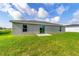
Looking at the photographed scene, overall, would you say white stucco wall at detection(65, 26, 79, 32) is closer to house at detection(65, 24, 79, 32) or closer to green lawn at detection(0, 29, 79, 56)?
house at detection(65, 24, 79, 32)

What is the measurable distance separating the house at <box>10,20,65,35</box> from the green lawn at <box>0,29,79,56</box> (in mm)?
181

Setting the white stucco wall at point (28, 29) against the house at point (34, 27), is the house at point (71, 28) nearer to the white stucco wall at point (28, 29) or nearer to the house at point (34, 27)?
the house at point (34, 27)

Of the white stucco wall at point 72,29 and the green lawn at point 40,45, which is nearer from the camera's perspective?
the green lawn at point 40,45

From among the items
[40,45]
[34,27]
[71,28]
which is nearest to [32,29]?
[34,27]

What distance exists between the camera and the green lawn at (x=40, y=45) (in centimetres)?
623

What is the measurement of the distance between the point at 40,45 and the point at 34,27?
Result: 673 mm

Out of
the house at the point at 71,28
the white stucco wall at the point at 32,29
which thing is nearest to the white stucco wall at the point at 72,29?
the house at the point at 71,28

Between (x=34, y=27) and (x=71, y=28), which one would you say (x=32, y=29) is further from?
(x=71, y=28)

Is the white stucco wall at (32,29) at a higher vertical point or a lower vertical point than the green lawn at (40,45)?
higher

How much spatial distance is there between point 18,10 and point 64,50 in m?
2.00

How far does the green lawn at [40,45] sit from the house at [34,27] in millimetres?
181

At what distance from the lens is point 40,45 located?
6453 millimetres

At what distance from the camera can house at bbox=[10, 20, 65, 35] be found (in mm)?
6617

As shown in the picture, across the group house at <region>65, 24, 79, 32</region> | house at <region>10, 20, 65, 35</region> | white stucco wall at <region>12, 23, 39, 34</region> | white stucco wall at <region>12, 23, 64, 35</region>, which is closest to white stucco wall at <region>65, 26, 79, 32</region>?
house at <region>65, 24, 79, 32</region>
